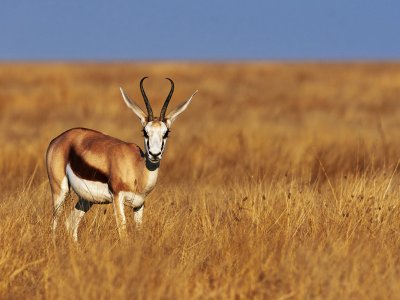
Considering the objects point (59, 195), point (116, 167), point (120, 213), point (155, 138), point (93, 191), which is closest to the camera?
point (155, 138)

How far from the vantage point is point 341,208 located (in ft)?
23.1

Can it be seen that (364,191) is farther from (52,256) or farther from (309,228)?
(52,256)

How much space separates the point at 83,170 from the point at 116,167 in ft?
1.20

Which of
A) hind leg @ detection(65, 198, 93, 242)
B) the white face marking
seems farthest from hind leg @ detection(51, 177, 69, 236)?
the white face marking

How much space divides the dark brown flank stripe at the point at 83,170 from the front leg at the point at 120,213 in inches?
8.5

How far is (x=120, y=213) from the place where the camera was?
20.8ft

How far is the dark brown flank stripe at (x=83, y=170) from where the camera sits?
261 inches

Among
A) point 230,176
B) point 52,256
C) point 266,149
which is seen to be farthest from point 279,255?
point 266,149

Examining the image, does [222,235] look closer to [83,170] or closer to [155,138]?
[155,138]

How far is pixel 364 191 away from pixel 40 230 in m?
3.23

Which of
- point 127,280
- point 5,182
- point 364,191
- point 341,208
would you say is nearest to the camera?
point 127,280

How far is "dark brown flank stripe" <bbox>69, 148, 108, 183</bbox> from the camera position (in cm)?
662

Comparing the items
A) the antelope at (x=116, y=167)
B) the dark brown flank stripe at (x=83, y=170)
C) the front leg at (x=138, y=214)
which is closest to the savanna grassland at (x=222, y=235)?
the front leg at (x=138, y=214)

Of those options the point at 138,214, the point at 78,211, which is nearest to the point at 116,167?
the point at 138,214
